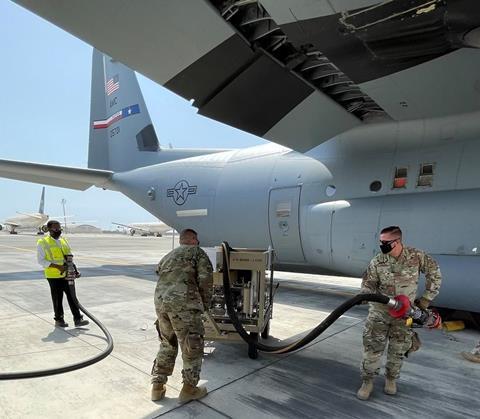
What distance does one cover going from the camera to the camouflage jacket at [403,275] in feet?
12.1

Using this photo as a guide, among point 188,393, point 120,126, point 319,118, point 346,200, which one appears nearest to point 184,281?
point 188,393

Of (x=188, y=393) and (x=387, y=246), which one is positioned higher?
(x=387, y=246)

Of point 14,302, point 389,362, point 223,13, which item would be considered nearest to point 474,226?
point 389,362

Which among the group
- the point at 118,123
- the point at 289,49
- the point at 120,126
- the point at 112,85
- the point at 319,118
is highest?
the point at 112,85

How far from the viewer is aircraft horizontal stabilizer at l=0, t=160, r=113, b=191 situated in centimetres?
1045

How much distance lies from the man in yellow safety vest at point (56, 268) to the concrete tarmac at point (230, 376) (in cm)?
26

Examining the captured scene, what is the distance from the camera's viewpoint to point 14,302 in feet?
24.1

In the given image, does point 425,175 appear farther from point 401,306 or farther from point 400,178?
point 401,306

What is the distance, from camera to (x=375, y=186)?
7320mm

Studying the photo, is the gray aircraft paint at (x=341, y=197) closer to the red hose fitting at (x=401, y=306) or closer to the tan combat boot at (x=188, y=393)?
the red hose fitting at (x=401, y=306)

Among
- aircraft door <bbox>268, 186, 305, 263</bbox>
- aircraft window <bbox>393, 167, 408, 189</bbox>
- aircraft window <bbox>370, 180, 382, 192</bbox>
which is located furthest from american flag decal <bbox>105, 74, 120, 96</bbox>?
aircraft window <bbox>393, 167, 408, 189</bbox>

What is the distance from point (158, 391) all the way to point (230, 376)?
3.02ft

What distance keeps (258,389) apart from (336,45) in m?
3.68

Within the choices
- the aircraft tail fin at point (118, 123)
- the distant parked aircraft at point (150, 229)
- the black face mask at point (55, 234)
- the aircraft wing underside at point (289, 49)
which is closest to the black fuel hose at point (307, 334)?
the aircraft wing underside at point (289, 49)
